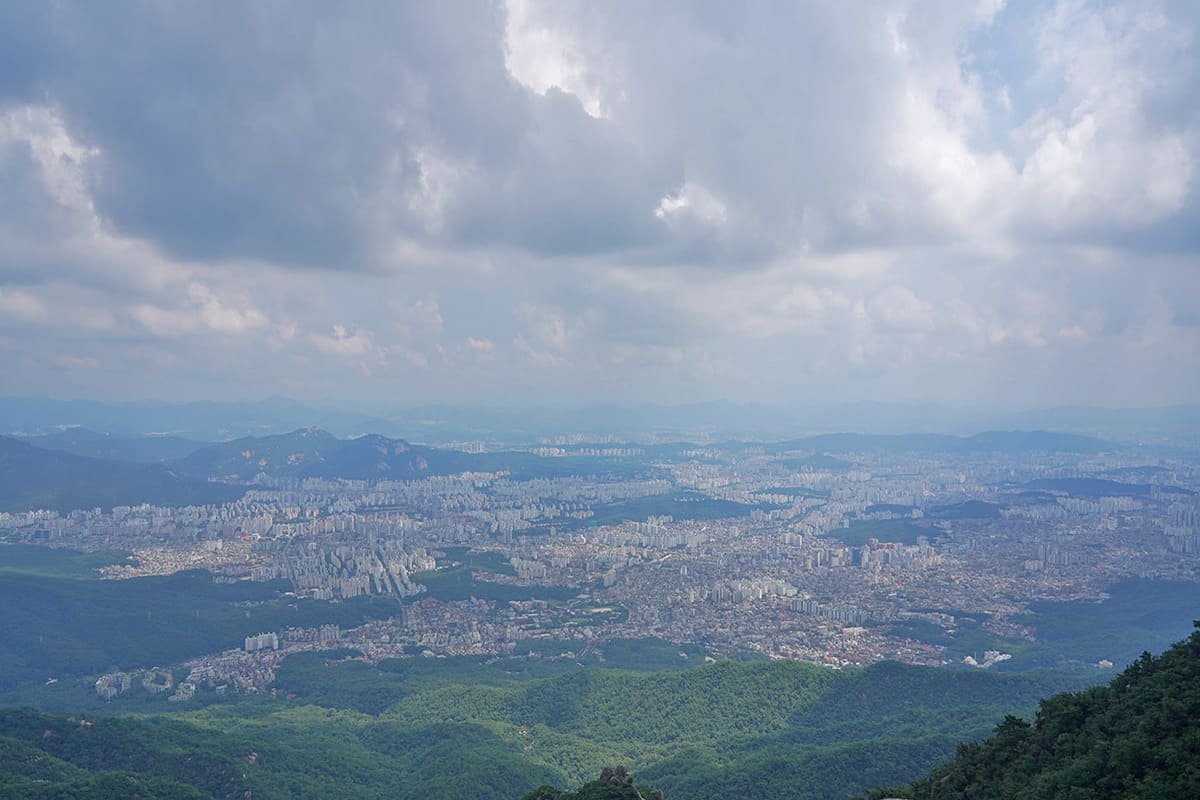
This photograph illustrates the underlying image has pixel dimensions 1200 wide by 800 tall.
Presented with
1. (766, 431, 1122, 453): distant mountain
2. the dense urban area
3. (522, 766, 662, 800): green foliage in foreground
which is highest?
(766, 431, 1122, 453): distant mountain

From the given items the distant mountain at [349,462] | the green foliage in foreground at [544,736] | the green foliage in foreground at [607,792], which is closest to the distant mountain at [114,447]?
the distant mountain at [349,462]

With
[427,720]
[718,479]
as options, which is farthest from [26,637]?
[718,479]

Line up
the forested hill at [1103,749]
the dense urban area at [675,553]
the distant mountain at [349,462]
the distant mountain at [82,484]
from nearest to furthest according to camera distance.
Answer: the forested hill at [1103,749], the dense urban area at [675,553], the distant mountain at [82,484], the distant mountain at [349,462]

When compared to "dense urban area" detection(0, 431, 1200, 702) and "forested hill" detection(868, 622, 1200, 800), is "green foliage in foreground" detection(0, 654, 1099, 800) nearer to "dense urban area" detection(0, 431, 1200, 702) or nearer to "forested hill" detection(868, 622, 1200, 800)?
"forested hill" detection(868, 622, 1200, 800)

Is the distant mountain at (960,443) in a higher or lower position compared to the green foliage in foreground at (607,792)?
higher

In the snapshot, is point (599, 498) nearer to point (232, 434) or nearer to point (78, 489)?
point (78, 489)

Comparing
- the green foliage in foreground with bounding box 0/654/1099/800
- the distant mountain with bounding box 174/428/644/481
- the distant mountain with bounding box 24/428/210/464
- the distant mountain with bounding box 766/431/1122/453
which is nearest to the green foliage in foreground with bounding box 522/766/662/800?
the green foliage in foreground with bounding box 0/654/1099/800

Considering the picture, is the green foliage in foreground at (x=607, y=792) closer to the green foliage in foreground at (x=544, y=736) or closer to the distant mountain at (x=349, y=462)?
the green foliage in foreground at (x=544, y=736)

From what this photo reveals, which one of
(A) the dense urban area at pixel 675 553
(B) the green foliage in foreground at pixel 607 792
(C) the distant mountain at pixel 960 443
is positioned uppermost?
(C) the distant mountain at pixel 960 443
